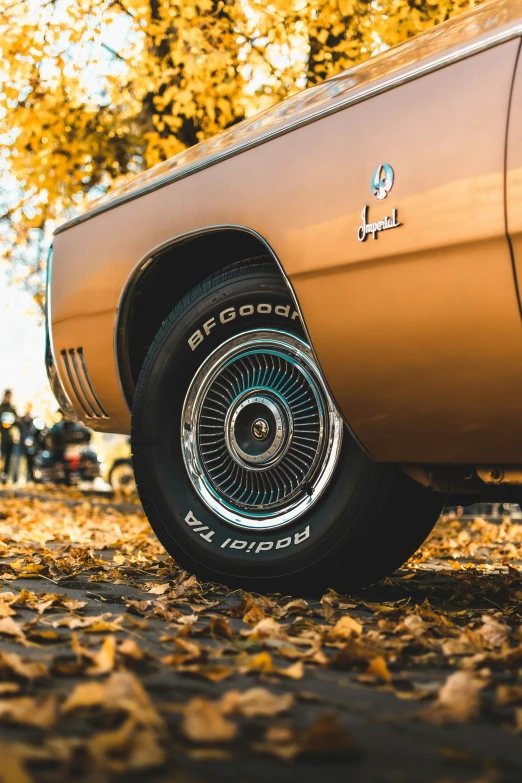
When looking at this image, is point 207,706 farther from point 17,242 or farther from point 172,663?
point 17,242

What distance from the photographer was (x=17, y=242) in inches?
606

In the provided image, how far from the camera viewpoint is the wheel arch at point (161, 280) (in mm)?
3752

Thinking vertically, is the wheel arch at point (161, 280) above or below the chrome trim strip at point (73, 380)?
above

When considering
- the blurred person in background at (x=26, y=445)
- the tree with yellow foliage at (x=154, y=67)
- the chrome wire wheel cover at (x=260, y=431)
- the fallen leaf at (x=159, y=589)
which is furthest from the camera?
the blurred person in background at (x=26, y=445)

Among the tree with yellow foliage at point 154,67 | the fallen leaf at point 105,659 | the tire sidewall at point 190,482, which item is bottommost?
the fallen leaf at point 105,659

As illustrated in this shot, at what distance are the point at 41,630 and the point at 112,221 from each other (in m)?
A: 1.94

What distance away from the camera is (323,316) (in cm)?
317

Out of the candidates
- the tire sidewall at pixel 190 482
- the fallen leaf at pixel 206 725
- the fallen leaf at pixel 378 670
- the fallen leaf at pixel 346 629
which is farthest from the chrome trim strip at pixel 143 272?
the fallen leaf at pixel 206 725

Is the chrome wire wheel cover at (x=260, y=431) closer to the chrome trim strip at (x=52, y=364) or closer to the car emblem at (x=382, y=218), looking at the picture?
the car emblem at (x=382, y=218)

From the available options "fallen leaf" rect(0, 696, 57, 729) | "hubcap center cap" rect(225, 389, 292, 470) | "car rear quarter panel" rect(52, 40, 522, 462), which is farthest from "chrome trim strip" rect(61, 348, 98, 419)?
"fallen leaf" rect(0, 696, 57, 729)

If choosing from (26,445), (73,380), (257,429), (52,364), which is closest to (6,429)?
(26,445)

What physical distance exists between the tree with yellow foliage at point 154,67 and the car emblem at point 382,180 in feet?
21.2

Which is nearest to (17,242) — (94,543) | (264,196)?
(94,543)

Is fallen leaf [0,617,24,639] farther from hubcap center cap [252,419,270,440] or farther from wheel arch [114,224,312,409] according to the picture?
wheel arch [114,224,312,409]
